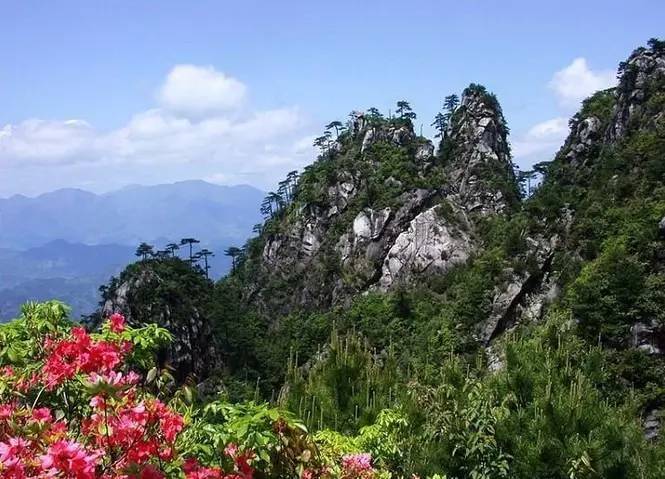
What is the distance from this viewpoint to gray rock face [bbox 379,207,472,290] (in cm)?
4031

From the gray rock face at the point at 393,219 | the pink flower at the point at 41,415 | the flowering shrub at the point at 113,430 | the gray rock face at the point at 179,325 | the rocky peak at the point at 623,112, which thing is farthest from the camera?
the gray rock face at the point at 393,219

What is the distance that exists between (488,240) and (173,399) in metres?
39.6

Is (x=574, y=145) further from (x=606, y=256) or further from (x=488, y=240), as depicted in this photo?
(x=606, y=256)

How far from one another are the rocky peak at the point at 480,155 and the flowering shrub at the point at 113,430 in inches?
1702

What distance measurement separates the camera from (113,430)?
2.55 m

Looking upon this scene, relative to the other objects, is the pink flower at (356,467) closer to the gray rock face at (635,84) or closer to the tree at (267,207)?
the gray rock face at (635,84)

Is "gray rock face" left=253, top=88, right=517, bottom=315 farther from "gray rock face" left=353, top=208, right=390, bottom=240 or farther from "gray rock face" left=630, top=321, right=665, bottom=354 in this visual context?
"gray rock face" left=630, top=321, right=665, bottom=354

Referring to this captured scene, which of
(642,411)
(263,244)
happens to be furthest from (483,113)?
(642,411)

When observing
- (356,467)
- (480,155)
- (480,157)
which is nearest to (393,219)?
(480,157)

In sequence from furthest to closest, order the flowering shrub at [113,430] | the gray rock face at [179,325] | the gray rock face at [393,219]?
1. the gray rock face at [393,219]
2. the gray rock face at [179,325]
3. the flowering shrub at [113,430]

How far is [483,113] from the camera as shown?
165 feet

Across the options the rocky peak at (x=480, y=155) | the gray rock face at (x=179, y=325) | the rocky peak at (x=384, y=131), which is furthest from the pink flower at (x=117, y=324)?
the rocky peak at (x=384, y=131)

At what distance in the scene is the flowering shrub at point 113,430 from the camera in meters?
2.26

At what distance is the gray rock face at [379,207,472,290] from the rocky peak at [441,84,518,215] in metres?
5.05
